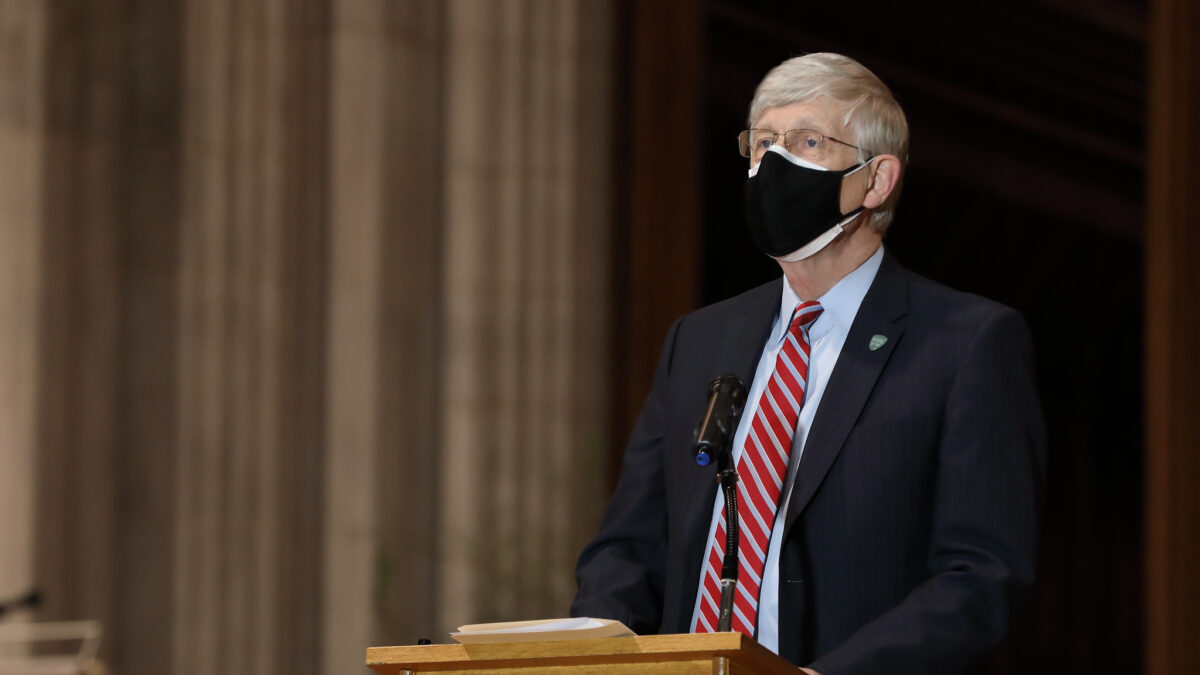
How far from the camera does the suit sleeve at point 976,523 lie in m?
2.17

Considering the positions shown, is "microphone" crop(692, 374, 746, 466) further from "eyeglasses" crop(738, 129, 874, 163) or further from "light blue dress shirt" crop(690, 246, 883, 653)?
"eyeglasses" crop(738, 129, 874, 163)

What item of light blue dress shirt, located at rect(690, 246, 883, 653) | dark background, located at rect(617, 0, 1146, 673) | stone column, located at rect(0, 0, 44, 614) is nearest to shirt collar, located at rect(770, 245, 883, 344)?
light blue dress shirt, located at rect(690, 246, 883, 653)

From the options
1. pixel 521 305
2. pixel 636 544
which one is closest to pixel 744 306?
pixel 636 544

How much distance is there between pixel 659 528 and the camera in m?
2.69

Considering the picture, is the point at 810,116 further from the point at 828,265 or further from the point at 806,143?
the point at 828,265

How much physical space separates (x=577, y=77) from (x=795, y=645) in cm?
449

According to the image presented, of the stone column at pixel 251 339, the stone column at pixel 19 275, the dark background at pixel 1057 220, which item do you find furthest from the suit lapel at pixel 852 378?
the stone column at pixel 19 275

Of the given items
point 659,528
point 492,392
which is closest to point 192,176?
point 492,392

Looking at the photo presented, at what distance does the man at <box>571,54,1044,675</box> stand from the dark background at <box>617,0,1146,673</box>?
8.73 feet

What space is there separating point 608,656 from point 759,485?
1.96ft

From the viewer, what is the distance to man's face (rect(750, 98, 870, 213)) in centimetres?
252

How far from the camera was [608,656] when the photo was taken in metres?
1.91

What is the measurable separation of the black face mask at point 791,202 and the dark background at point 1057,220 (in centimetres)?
270

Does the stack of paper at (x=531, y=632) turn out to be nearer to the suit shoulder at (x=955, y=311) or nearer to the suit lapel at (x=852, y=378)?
the suit lapel at (x=852, y=378)
